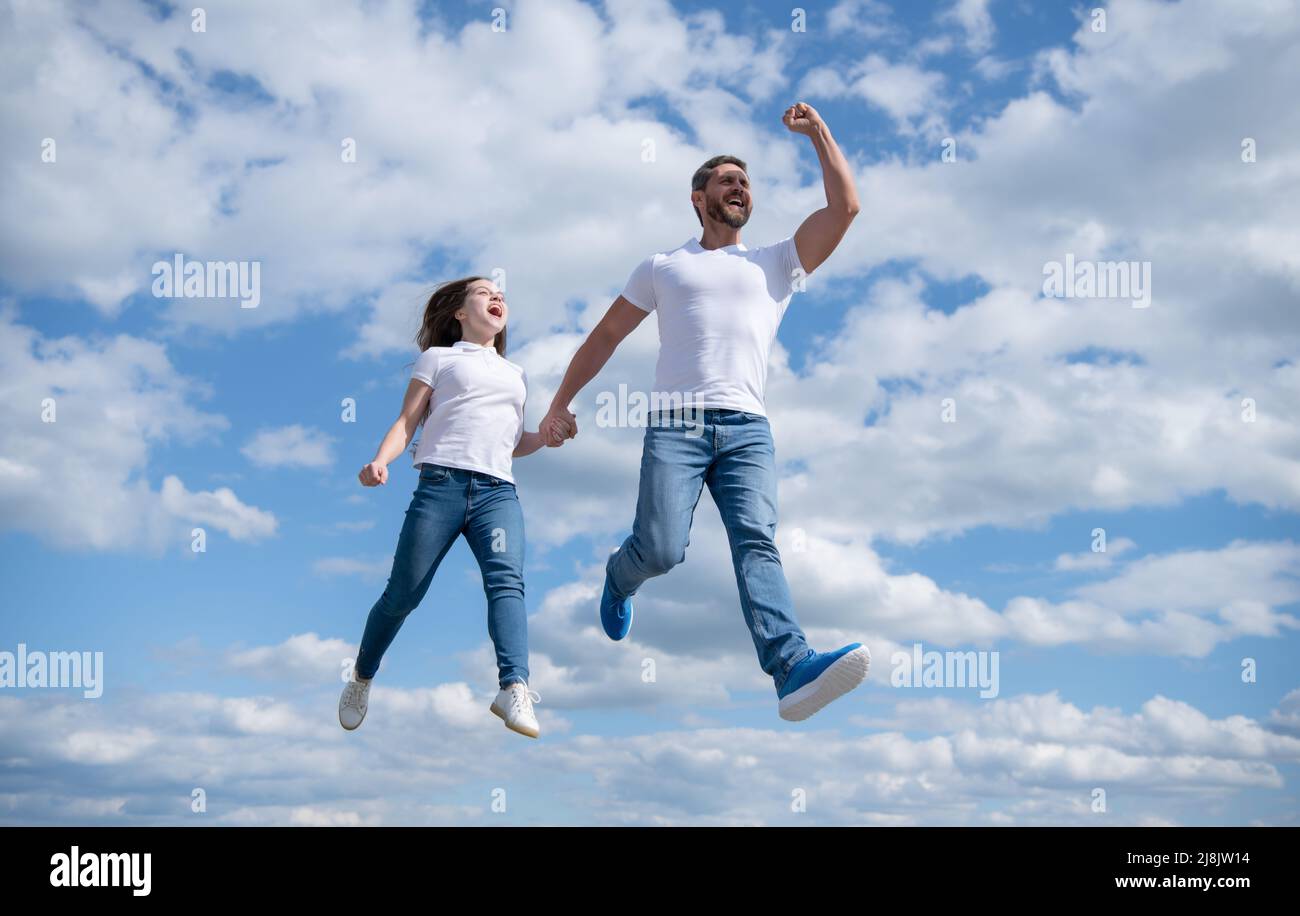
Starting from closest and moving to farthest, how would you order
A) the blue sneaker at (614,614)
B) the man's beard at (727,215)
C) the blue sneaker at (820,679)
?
the blue sneaker at (820,679) → the man's beard at (727,215) → the blue sneaker at (614,614)

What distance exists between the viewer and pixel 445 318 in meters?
8.17

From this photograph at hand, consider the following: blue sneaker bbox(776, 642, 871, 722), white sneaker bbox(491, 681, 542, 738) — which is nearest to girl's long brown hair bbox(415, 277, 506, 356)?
white sneaker bbox(491, 681, 542, 738)

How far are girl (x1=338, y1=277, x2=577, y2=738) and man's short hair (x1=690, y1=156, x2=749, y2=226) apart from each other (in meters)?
1.61

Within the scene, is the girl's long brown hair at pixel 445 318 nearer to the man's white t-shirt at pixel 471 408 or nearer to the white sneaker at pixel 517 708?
the man's white t-shirt at pixel 471 408

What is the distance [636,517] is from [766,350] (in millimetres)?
1196

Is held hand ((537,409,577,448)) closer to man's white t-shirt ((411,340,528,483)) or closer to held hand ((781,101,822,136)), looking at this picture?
man's white t-shirt ((411,340,528,483))

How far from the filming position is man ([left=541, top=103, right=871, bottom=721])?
6.18 metres

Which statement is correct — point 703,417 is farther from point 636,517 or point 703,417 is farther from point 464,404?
point 464,404

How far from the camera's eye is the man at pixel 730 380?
6180 mm

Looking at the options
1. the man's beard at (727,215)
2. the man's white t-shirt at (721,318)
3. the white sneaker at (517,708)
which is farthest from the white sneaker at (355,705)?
the man's beard at (727,215)

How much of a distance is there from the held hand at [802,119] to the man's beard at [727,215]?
584mm

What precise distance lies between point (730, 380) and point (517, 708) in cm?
236

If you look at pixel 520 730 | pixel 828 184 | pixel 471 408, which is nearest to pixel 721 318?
pixel 828 184

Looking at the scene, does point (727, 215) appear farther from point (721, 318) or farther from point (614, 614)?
point (614, 614)
